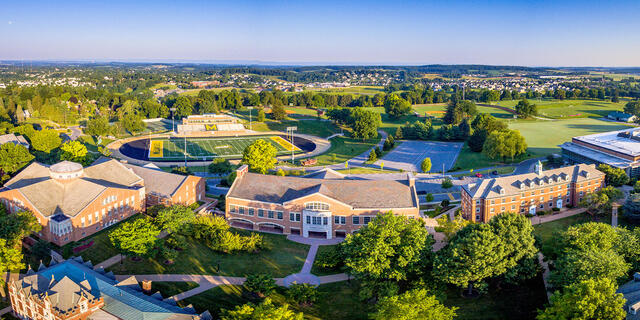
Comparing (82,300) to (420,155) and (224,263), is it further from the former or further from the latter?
(420,155)

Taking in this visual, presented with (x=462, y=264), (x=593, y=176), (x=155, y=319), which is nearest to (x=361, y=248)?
(x=462, y=264)

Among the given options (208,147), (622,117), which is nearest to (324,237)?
(208,147)

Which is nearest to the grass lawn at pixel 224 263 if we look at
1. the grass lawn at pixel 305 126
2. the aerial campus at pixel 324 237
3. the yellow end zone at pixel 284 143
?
the aerial campus at pixel 324 237

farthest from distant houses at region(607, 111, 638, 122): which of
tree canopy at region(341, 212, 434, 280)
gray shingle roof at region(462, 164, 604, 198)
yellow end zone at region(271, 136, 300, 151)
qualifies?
tree canopy at region(341, 212, 434, 280)

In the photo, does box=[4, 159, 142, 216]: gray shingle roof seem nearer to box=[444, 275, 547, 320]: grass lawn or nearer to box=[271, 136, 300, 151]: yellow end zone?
box=[444, 275, 547, 320]: grass lawn

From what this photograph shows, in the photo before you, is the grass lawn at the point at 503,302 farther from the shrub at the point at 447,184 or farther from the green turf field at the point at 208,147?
the green turf field at the point at 208,147

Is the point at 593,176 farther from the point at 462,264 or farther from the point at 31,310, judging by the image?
the point at 31,310
